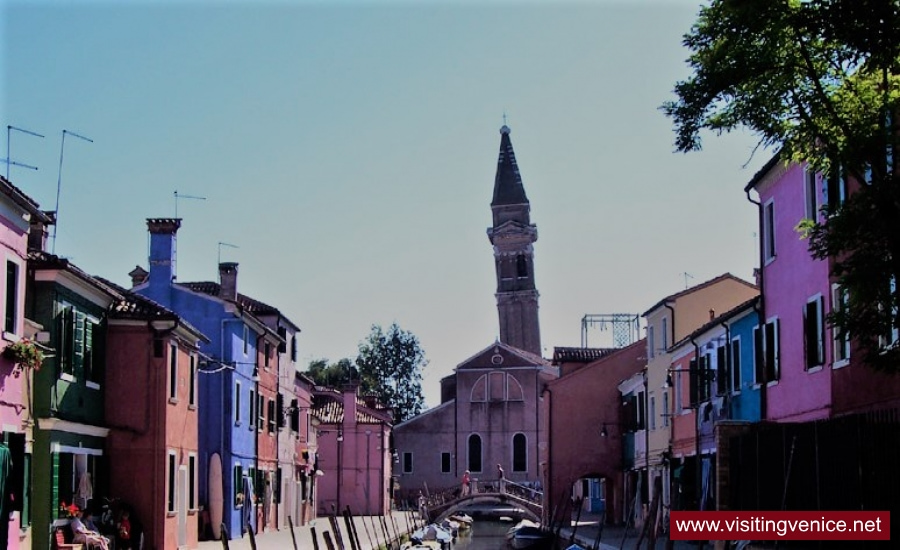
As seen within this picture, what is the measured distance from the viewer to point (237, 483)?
38344mm

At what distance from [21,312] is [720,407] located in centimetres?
1798

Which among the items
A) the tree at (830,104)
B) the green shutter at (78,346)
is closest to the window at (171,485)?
the green shutter at (78,346)

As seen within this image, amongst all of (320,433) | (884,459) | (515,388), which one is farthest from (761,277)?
(515,388)

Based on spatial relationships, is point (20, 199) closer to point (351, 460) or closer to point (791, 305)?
point (791, 305)

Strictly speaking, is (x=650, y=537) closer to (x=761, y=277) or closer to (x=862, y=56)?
(x=761, y=277)

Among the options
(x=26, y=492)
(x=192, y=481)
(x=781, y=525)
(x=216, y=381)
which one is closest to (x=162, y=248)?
(x=216, y=381)

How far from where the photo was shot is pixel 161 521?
1052 inches

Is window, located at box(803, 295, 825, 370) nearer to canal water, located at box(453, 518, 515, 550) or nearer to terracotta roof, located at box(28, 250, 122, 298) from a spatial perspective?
terracotta roof, located at box(28, 250, 122, 298)

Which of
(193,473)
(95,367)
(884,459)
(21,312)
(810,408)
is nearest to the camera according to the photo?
(884,459)

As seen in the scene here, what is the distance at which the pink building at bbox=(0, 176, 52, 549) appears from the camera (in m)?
19.2

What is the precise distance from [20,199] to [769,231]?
15.0 meters

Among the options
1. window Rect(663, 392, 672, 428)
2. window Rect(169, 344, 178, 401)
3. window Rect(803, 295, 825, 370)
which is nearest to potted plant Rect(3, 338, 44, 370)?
window Rect(169, 344, 178, 401)

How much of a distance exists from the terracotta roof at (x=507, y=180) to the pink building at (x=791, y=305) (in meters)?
76.1

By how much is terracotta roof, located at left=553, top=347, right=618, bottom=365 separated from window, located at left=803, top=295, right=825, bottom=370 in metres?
29.1
